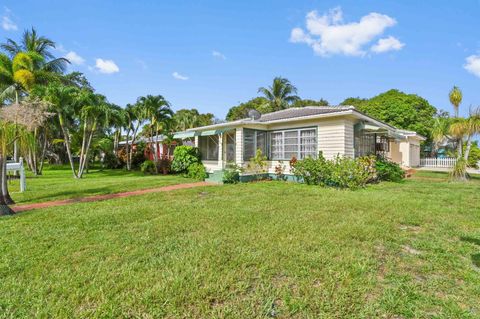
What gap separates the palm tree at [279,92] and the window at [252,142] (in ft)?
71.9

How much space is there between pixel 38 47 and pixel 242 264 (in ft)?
110

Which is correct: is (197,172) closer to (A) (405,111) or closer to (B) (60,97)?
(B) (60,97)

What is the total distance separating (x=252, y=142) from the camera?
15.6 meters

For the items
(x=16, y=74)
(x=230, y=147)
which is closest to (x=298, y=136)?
(x=230, y=147)

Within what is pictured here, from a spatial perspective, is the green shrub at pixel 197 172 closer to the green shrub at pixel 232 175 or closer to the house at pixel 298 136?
the house at pixel 298 136

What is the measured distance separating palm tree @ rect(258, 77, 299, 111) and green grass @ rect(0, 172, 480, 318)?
31204 mm

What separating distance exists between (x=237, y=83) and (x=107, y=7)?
14.2m

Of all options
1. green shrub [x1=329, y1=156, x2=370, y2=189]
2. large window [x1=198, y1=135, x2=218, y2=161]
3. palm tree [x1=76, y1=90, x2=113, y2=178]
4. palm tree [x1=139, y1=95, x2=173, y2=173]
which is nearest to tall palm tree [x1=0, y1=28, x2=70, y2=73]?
palm tree [x1=76, y1=90, x2=113, y2=178]

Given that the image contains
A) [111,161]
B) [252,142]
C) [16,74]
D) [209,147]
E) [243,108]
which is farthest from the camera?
[243,108]

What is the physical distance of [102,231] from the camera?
5.35 metres

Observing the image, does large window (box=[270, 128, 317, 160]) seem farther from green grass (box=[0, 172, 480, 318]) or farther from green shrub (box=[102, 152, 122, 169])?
green shrub (box=[102, 152, 122, 169])

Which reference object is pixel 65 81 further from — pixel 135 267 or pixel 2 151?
pixel 135 267

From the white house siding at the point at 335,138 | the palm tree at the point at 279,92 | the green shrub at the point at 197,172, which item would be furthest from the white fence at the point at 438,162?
the green shrub at the point at 197,172

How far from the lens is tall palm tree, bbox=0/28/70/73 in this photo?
81.6 feet
